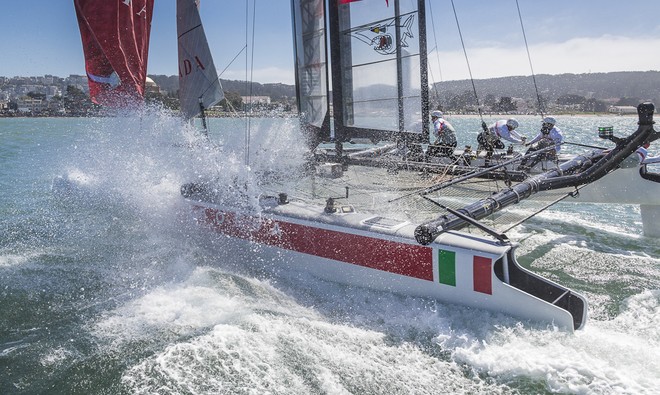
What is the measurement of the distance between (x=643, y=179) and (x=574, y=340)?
4.00 m

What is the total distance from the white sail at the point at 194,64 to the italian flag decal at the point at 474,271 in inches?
158

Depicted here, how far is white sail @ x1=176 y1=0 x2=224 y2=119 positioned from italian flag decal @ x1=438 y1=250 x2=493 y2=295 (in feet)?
13.1

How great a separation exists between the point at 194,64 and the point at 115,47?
98 cm

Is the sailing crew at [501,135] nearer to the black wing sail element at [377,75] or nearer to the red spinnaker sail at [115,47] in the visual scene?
the black wing sail element at [377,75]

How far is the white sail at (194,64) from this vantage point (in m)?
6.41

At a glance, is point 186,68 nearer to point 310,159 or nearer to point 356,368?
point 310,159

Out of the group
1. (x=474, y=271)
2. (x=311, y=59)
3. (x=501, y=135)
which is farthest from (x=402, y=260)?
(x=501, y=135)

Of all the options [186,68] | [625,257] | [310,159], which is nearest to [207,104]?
[186,68]

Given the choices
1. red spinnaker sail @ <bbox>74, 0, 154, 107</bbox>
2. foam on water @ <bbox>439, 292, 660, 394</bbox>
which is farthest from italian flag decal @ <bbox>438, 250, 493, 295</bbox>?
Answer: red spinnaker sail @ <bbox>74, 0, 154, 107</bbox>

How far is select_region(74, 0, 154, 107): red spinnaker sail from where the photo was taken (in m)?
5.88

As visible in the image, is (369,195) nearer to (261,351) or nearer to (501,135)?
(261,351)

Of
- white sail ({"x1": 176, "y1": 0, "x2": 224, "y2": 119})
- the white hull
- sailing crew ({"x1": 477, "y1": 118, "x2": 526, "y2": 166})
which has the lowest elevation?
the white hull

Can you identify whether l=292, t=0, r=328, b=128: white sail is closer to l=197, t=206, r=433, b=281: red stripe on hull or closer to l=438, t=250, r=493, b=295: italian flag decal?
l=197, t=206, r=433, b=281: red stripe on hull

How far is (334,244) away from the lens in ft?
14.5
